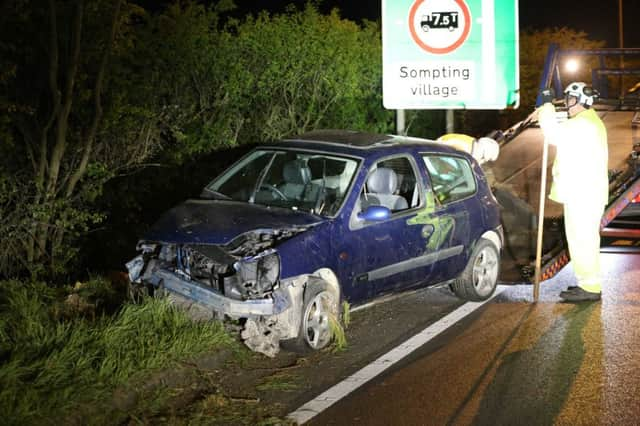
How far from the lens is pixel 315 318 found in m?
7.54

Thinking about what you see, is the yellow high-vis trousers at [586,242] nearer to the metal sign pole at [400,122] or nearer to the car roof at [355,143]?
the car roof at [355,143]

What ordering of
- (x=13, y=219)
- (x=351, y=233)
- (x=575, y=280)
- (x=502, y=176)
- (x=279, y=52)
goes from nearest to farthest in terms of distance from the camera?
1. (x=351, y=233)
2. (x=13, y=219)
3. (x=575, y=280)
4. (x=279, y=52)
5. (x=502, y=176)

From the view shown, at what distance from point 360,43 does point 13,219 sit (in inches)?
264

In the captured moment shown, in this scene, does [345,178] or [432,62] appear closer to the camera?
[345,178]

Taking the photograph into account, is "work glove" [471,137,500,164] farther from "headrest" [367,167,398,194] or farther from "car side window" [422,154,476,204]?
"headrest" [367,167,398,194]

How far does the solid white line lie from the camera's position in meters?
6.21

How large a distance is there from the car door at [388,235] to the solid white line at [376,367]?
472 millimetres

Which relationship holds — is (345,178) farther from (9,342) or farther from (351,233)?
(9,342)

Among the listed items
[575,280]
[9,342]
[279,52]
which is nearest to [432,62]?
[279,52]

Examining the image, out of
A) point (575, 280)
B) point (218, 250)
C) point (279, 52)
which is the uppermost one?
point (279, 52)

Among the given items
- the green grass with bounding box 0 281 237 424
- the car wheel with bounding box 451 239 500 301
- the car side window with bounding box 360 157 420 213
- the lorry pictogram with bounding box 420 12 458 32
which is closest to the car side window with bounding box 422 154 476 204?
the car side window with bounding box 360 157 420 213

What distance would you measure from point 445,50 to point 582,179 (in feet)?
18.3

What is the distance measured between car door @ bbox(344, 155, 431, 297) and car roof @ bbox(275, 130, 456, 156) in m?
0.14

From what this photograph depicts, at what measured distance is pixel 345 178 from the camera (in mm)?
8344
